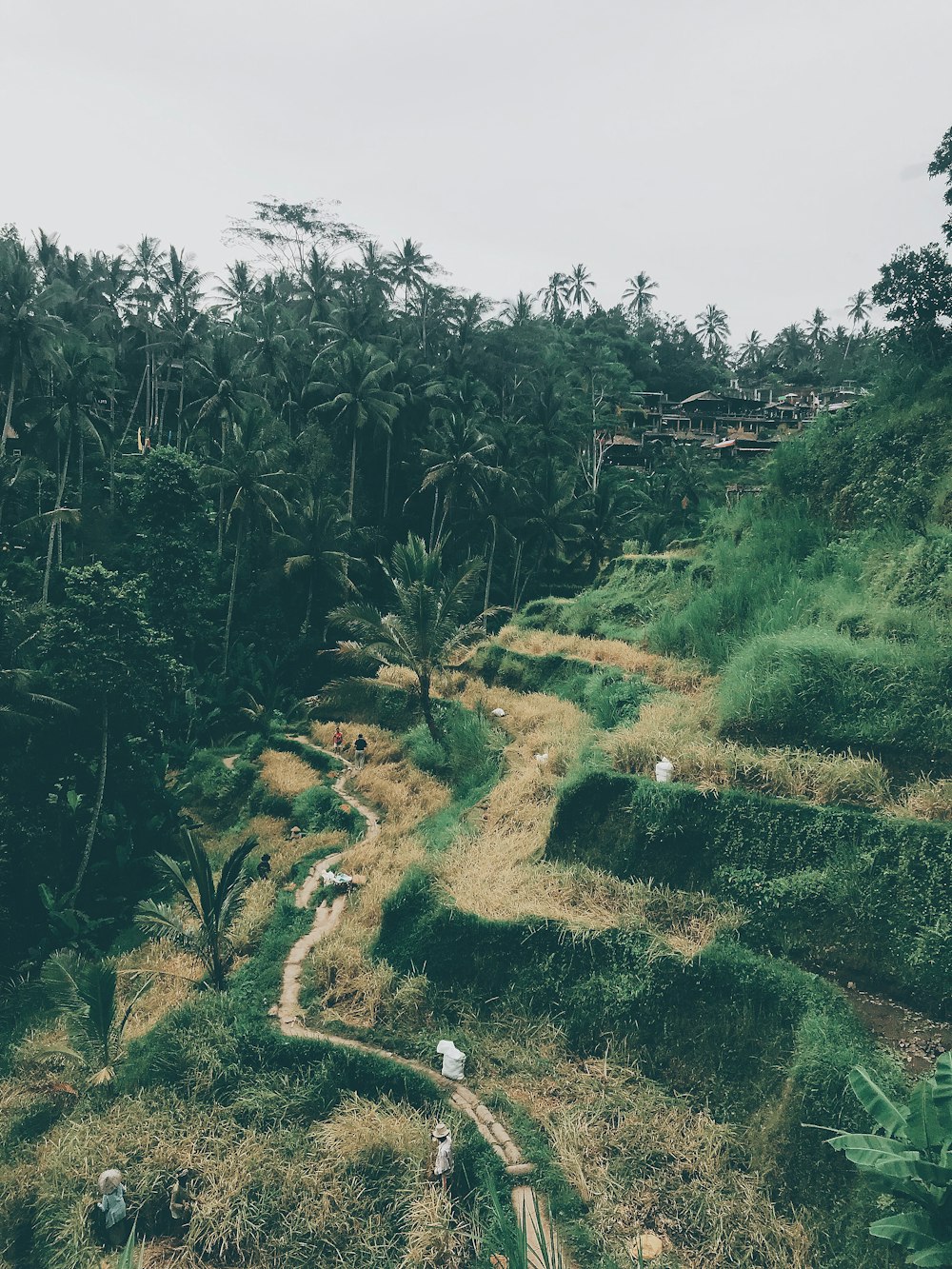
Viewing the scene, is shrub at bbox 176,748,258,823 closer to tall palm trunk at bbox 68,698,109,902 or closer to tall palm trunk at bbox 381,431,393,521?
tall palm trunk at bbox 68,698,109,902

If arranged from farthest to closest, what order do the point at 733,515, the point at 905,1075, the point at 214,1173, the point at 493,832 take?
the point at 733,515 < the point at 493,832 < the point at 214,1173 < the point at 905,1075

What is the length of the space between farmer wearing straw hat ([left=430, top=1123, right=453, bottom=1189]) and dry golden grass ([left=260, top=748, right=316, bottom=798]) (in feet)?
37.2

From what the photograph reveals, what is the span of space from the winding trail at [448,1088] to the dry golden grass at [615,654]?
294 inches

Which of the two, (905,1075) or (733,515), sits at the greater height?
(733,515)

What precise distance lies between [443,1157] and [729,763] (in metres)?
5.88

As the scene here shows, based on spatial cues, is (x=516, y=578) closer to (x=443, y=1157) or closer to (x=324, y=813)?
(x=324, y=813)

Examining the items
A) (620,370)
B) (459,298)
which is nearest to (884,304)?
(459,298)

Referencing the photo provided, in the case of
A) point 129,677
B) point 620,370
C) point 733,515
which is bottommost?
point 129,677

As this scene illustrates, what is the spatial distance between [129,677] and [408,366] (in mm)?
25963

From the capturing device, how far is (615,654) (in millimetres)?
17375

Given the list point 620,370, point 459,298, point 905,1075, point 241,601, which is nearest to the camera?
point 905,1075

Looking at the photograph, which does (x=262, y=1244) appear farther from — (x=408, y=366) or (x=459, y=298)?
(x=459, y=298)

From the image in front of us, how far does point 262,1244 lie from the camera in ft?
24.8

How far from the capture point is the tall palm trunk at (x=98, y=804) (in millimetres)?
15789
